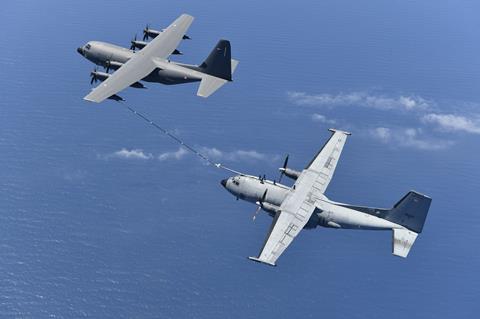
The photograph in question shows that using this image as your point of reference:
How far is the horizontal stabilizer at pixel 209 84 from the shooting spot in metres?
102

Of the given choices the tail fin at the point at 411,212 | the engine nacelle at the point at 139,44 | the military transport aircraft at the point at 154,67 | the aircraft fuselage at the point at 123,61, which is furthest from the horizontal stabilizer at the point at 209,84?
the tail fin at the point at 411,212

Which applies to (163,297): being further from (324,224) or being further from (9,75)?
(9,75)

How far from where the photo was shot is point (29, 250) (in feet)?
445

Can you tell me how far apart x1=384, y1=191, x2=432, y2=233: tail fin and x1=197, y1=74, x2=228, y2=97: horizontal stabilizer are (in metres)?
39.9

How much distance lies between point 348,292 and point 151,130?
86.3 metres

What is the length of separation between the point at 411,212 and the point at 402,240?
4.94 meters

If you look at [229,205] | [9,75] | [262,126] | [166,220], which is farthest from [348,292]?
[9,75]

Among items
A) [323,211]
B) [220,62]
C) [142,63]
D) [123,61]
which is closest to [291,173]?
[323,211]

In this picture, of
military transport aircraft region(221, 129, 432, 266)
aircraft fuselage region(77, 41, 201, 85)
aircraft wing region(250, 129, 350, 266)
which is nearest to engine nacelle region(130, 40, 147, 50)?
aircraft fuselage region(77, 41, 201, 85)

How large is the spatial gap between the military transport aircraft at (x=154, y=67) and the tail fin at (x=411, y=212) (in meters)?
40.5

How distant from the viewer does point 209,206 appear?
15150 cm

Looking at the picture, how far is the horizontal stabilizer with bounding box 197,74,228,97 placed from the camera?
10175cm

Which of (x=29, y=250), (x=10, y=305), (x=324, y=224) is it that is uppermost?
(x=324, y=224)

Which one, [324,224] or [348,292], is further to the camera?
[348,292]
